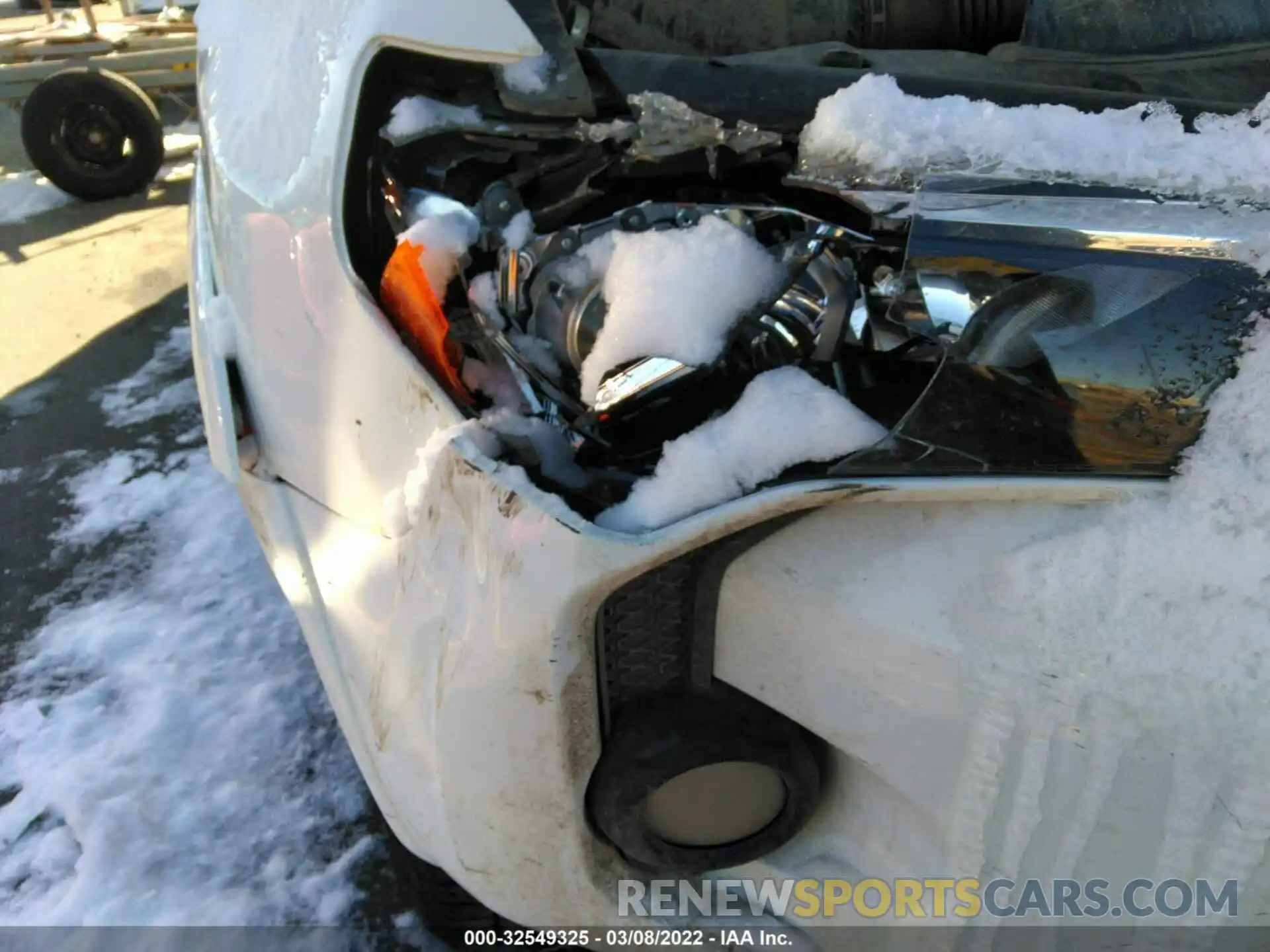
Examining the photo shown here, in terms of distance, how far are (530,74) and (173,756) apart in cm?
158

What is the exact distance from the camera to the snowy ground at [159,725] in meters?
1.79

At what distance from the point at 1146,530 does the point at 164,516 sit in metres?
2.51

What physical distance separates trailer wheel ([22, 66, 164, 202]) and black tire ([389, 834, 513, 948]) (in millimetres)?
4092

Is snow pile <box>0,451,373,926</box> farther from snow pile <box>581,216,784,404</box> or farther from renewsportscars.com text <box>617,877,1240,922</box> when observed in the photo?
snow pile <box>581,216,784,404</box>

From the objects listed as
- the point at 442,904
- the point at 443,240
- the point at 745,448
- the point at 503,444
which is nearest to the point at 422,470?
the point at 503,444

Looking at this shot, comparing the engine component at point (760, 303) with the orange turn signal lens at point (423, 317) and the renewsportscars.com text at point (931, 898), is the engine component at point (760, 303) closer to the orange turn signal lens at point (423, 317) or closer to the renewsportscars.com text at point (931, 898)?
the orange turn signal lens at point (423, 317)

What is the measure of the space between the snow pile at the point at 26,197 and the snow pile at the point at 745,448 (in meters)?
4.80

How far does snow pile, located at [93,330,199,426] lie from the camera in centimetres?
317

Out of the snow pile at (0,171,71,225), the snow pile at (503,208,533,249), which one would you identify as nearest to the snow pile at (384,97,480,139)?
the snow pile at (503,208,533,249)

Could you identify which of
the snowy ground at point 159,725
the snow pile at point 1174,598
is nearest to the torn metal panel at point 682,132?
the snow pile at point 1174,598

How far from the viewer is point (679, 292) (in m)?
1.01

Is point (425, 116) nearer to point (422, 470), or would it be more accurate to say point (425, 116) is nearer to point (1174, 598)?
point (422, 470)

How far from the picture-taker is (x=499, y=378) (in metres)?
1.09

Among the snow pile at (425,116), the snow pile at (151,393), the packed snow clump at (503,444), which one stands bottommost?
the snow pile at (151,393)
